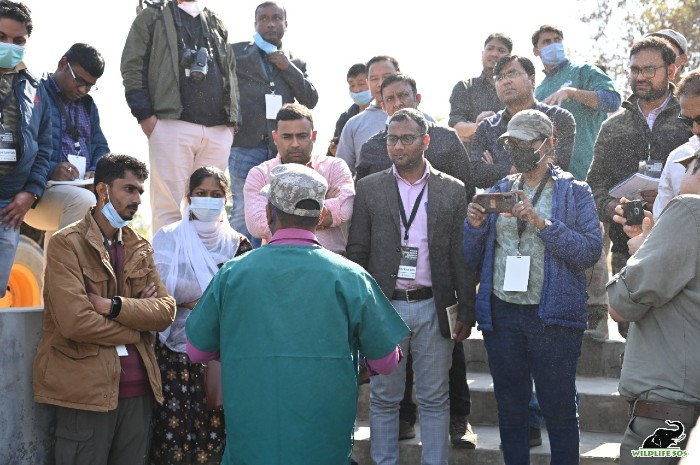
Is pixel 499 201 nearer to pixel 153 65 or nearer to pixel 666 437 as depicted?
pixel 666 437

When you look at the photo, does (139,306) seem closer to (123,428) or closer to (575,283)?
(123,428)

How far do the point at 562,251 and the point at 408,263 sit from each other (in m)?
1.04

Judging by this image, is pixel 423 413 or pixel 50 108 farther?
pixel 50 108

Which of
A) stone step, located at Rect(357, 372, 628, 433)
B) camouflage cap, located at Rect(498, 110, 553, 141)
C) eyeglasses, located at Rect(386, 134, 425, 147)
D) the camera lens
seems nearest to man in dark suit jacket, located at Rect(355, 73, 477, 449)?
stone step, located at Rect(357, 372, 628, 433)

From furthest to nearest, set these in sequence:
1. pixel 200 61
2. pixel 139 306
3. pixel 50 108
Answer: pixel 200 61
pixel 50 108
pixel 139 306

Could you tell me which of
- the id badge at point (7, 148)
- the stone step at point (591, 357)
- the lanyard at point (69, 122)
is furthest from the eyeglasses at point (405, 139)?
the id badge at point (7, 148)

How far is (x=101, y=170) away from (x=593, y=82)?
4.43 meters

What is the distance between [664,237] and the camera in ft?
13.6

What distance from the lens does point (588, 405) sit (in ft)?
23.5

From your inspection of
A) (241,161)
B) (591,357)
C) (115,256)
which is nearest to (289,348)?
(115,256)

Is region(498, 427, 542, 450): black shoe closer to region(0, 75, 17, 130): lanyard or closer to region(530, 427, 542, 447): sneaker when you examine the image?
region(530, 427, 542, 447): sneaker

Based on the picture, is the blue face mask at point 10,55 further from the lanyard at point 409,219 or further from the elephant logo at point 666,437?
the elephant logo at point 666,437

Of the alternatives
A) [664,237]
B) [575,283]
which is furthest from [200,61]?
[664,237]

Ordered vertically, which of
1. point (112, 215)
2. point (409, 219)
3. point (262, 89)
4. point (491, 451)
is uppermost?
point (262, 89)
